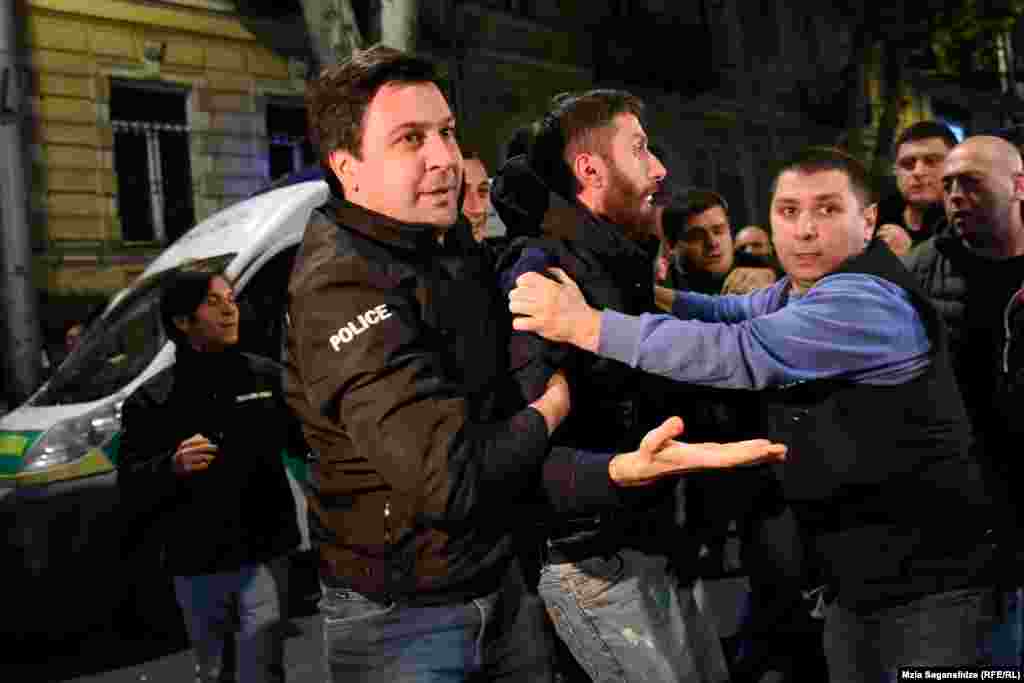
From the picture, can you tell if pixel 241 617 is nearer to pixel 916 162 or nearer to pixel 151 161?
pixel 916 162

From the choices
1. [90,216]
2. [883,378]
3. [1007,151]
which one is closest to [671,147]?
[90,216]

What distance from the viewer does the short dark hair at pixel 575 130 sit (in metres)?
2.53

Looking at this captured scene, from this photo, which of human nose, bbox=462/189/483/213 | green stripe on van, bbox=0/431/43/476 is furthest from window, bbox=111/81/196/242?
human nose, bbox=462/189/483/213

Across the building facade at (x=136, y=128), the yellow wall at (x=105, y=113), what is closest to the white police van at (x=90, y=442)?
the building facade at (x=136, y=128)

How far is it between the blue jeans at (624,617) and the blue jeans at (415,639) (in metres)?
0.33

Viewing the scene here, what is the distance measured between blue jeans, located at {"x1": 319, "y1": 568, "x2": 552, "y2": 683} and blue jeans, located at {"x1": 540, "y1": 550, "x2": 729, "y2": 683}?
331 mm

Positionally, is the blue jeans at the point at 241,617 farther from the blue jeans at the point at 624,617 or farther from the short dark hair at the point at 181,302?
the blue jeans at the point at 624,617

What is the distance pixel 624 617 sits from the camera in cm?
231

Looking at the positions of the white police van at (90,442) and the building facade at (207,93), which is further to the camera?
the building facade at (207,93)

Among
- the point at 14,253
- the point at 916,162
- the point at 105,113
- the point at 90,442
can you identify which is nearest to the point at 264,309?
the point at 90,442

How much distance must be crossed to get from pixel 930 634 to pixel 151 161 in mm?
11671

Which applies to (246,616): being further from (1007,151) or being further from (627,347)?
(1007,151)

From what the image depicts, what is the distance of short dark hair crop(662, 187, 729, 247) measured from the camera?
18.2 ft

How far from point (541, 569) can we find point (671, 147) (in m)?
18.7
